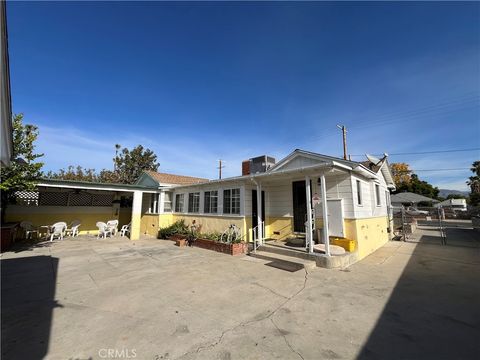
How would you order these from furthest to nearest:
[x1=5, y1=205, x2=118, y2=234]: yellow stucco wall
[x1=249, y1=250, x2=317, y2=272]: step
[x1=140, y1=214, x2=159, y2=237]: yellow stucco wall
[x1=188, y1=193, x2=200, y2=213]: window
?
1. [x1=140, y1=214, x2=159, y2=237]: yellow stucco wall
2. [x1=5, y1=205, x2=118, y2=234]: yellow stucco wall
3. [x1=188, y1=193, x2=200, y2=213]: window
4. [x1=249, y1=250, x2=317, y2=272]: step

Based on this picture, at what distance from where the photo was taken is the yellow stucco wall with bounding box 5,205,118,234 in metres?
12.4

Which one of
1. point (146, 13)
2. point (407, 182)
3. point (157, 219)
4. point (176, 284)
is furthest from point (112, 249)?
point (407, 182)

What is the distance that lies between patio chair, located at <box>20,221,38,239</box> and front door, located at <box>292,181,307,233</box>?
47.0 ft

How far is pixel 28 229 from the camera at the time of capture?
11.8 meters

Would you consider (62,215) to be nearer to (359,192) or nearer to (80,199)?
(80,199)

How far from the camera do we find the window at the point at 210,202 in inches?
427

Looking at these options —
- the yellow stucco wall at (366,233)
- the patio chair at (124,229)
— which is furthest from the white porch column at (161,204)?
the yellow stucco wall at (366,233)

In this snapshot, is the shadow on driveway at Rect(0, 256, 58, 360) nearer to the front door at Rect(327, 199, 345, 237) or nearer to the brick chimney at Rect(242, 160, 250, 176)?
the front door at Rect(327, 199, 345, 237)

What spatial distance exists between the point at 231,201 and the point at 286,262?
4.08 metres

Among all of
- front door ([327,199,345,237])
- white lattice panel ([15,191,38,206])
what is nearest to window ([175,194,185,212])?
white lattice panel ([15,191,38,206])

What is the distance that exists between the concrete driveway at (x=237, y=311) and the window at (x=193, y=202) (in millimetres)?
5169

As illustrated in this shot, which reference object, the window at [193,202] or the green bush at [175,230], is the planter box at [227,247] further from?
the window at [193,202]

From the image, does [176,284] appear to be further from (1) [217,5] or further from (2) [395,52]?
(2) [395,52]

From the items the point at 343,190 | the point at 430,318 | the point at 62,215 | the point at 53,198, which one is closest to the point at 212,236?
the point at 343,190
